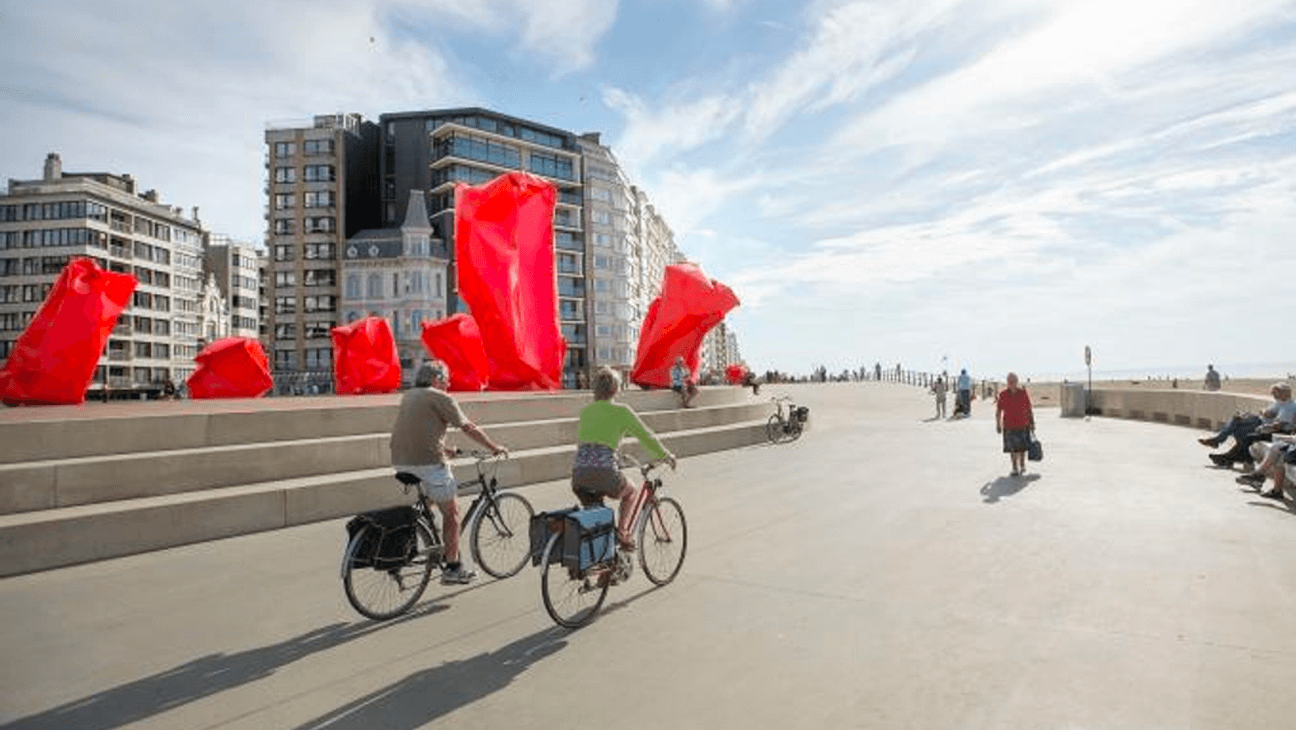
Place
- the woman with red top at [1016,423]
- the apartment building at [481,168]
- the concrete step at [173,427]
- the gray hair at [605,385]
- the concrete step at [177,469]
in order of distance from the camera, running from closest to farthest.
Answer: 1. the gray hair at [605,385]
2. the concrete step at [177,469]
3. the concrete step at [173,427]
4. the woman with red top at [1016,423]
5. the apartment building at [481,168]

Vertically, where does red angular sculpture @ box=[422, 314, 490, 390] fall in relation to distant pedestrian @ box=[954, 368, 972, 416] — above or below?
above

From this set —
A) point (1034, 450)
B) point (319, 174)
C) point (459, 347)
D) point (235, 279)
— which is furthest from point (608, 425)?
point (235, 279)

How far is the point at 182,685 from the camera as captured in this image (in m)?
4.41

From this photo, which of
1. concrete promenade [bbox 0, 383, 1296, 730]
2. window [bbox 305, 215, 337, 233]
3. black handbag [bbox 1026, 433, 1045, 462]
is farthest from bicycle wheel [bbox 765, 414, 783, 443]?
window [bbox 305, 215, 337, 233]

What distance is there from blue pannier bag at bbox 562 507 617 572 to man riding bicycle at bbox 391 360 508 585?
1.11m

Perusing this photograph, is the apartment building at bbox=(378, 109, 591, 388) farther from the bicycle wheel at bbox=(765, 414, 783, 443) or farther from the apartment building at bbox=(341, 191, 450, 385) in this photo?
the bicycle wheel at bbox=(765, 414, 783, 443)

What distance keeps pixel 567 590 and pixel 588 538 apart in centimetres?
40

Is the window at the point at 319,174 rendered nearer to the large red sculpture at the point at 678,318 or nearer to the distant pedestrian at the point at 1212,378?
the large red sculpture at the point at 678,318

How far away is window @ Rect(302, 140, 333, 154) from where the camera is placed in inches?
2813

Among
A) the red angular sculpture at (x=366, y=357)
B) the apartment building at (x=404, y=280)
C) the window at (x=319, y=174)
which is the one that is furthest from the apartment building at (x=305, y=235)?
the red angular sculpture at (x=366, y=357)

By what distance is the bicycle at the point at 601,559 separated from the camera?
17.1 ft

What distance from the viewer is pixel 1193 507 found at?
366 inches

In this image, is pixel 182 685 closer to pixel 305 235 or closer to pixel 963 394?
pixel 963 394

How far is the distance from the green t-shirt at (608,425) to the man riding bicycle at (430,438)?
30.7 inches
